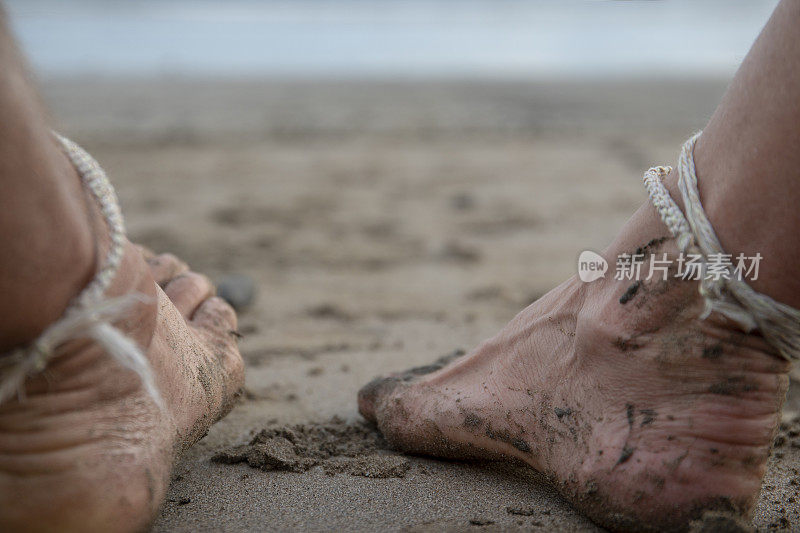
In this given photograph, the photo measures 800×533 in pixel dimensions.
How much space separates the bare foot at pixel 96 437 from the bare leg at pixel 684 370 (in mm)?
655

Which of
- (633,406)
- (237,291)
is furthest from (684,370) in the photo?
(237,291)

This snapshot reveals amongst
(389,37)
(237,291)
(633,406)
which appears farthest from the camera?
(389,37)

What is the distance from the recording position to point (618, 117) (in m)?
7.58

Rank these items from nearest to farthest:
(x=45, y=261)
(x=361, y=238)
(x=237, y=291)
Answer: (x=45, y=261) < (x=237, y=291) < (x=361, y=238)

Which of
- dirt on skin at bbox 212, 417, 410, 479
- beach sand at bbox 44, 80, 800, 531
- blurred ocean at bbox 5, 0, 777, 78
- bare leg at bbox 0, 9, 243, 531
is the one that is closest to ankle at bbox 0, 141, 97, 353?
bare leg at bbox 0, 9, 243, 531

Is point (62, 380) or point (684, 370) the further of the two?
point (684, 370)

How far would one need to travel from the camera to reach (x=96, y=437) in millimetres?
1224

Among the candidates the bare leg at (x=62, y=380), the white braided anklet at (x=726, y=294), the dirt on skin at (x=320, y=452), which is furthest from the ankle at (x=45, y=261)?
the white braided anklet at (x=726, y=294)

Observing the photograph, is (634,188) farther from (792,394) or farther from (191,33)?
(191,33)

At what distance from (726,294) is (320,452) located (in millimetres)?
907

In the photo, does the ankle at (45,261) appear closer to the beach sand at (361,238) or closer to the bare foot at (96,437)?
the bare foot at (96,437)

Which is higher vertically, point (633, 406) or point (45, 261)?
point (45, 261)

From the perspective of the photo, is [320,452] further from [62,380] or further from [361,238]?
[361,238]

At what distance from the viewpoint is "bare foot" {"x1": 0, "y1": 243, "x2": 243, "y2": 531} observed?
3.78 feet
